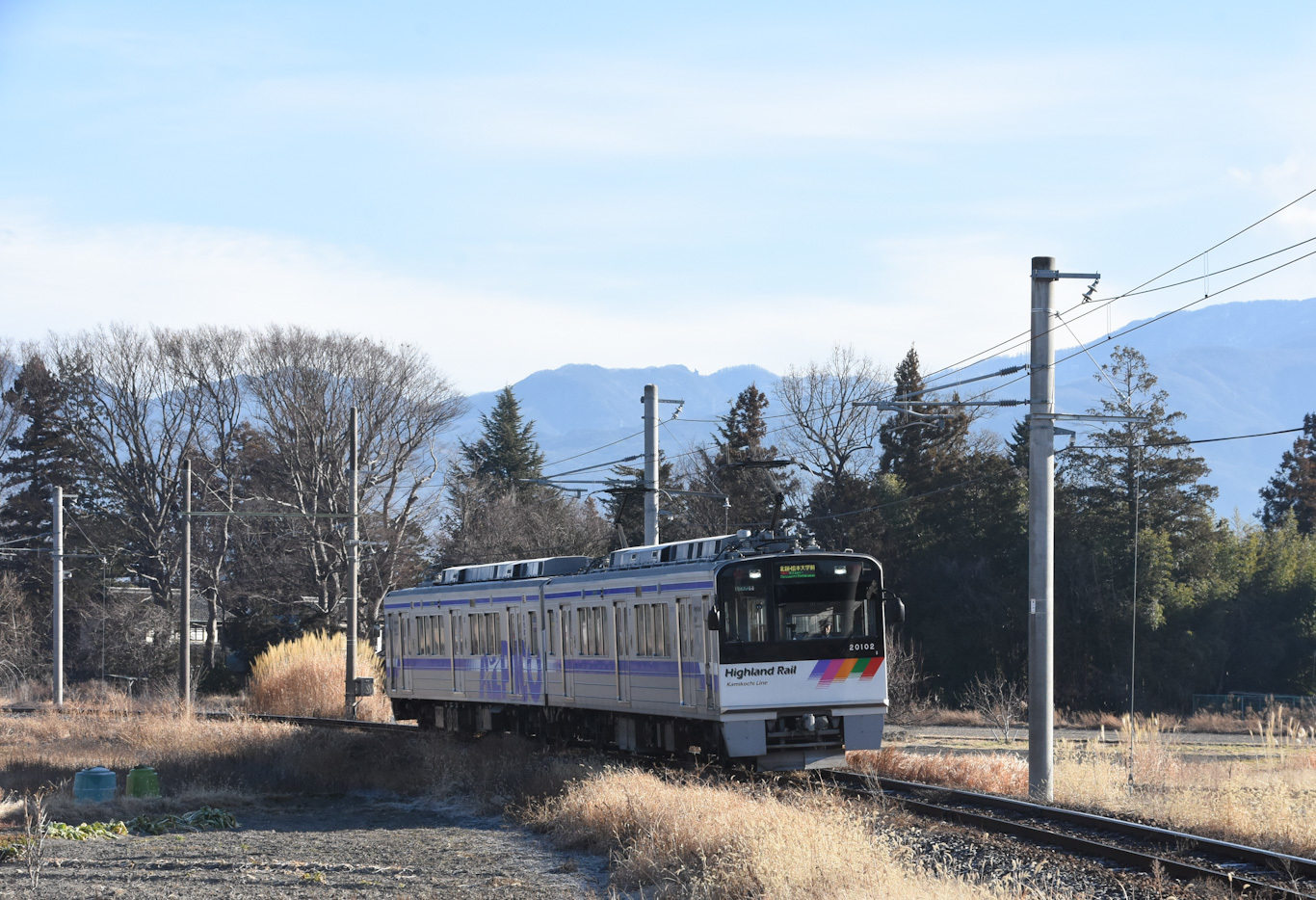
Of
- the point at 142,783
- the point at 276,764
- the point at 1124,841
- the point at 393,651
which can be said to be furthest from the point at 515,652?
the point at 1124,841

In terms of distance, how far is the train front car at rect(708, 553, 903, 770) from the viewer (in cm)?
1831

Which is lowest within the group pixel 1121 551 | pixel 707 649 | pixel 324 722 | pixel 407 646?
pixel 324 722

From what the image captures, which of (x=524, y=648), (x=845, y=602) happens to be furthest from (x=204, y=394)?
(x=845, y=602)

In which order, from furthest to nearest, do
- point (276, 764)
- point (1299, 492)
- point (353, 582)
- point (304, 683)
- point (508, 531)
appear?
point (1299, 492) → point (508, 531) → point (304, 683) → point (353, 582) → point (276, 764)

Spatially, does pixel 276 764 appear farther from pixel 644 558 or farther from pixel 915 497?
pixel 915 497

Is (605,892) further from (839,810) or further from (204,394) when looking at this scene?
(204,394)

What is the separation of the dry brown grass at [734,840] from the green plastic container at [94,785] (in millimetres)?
7330

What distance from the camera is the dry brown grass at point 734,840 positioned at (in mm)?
10453

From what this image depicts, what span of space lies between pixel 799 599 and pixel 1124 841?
6293 mm

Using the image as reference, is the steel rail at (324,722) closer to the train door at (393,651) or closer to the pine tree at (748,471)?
the train door at (393,651)

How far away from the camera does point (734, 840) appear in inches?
485

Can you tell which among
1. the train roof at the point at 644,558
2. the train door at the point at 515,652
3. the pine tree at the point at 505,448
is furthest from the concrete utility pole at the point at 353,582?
the pine tree at the point at 505,448

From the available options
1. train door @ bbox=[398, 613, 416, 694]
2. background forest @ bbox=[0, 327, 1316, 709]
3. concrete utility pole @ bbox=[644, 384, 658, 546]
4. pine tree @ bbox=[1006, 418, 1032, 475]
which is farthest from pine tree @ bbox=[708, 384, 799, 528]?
concrete utility pole @ bbox=[644, 384, 658, 546]

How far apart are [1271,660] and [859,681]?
41.8 m
